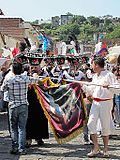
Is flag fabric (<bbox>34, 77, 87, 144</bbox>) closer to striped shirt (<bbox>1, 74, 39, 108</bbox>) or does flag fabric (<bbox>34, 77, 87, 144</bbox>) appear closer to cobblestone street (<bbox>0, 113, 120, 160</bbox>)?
cobblestone street (<bbox>0, 113, 120, 160</bbox>)

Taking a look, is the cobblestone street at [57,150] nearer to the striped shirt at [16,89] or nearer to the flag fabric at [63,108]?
the flag fabric at [63,108]

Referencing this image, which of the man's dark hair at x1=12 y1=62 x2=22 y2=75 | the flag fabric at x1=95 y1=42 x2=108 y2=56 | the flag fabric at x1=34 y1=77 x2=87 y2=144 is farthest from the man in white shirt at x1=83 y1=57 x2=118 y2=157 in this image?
the flag fabric at x1=95 y1=42 x2=108 y2=56

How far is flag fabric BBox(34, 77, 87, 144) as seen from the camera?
8.31 meters

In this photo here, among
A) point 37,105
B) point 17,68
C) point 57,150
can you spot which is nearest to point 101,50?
point 37,105

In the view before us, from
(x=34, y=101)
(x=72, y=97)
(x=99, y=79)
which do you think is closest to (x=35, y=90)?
(x=34, y=101)

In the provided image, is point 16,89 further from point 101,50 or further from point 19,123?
point 101,50

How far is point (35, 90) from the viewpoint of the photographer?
340 inches

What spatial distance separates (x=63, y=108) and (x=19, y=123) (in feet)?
3.18

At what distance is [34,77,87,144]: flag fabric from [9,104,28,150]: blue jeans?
59 cm

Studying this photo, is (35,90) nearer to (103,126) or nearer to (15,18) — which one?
(103,126)

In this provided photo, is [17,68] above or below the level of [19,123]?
above

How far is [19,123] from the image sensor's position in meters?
8.05

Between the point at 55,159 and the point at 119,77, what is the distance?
292cm

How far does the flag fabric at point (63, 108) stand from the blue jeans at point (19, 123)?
0.59 m
